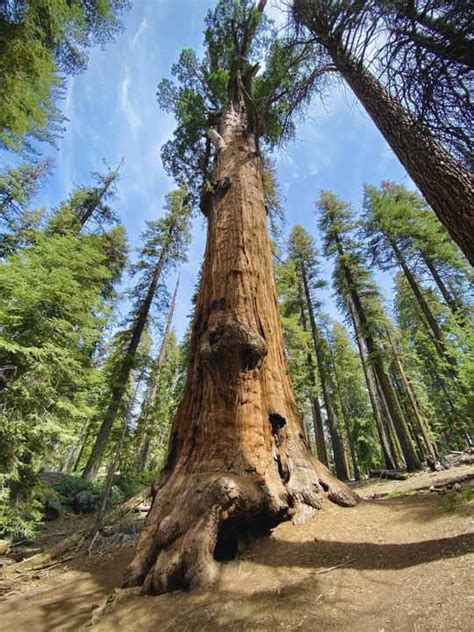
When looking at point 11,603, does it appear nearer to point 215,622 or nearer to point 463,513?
point 215,622

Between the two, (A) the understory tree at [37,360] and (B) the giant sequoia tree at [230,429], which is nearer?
(B) the giant sequoia tree at [230,429]

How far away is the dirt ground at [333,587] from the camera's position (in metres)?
1.51

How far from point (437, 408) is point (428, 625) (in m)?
28.8

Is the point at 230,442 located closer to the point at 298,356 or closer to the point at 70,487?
the point at 298,356

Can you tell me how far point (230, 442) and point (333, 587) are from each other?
1.30 metres

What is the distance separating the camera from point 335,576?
76.4 inches

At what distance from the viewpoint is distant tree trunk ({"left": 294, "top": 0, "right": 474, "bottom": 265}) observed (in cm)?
248

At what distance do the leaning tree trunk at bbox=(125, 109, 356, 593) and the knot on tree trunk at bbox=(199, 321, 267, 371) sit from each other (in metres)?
0.01

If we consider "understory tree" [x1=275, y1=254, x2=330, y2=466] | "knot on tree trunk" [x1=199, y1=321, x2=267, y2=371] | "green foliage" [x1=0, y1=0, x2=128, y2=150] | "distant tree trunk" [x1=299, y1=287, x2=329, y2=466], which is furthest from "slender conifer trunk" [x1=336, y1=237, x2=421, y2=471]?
"green foliage" [x1=0, y1=0, x2=128, y2=150]

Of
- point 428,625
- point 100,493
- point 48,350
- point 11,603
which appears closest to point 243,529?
point 428,625

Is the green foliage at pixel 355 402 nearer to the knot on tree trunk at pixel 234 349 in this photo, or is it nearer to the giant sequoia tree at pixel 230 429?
the giant sequoia tree at pixel 230 429

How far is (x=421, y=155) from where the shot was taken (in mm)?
2984

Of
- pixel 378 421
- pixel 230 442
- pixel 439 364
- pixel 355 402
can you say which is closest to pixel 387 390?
pixel 439 364

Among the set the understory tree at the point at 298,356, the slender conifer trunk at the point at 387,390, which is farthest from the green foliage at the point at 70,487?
the slender conifer trunk at the point at 387,390
